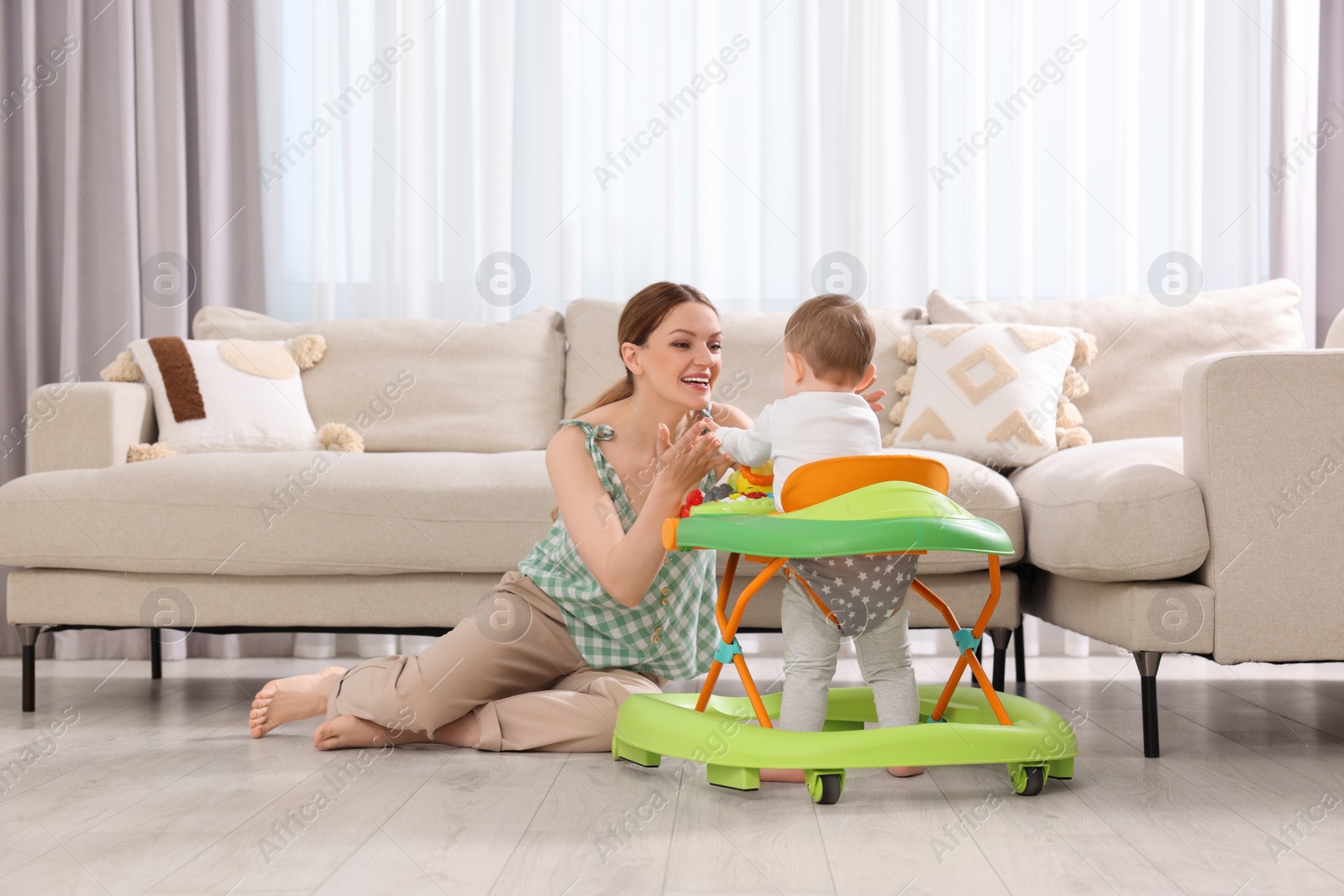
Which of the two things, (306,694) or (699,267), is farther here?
(699,267)

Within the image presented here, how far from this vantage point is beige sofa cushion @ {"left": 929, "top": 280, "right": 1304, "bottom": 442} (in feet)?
8.20

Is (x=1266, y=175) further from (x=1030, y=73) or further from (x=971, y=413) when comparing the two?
(x=971, y=413)

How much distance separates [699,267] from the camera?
3.21m

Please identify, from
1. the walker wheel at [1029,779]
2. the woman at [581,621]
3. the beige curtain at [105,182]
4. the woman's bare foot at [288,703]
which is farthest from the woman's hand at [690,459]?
the beige curtain at [105,182]

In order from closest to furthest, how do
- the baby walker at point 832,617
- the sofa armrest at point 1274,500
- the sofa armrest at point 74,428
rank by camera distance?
the baby walker at point 832,617 < the sofa armrest at point 1274,500 < the sofa armrest at point 74,428

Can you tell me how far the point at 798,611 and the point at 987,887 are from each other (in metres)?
0.48

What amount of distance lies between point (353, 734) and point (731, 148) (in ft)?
6.86

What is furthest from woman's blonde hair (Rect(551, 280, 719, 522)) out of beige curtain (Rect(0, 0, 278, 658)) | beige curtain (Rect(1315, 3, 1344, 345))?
beige curtain (Rect(1315, 3, 1344, 345))

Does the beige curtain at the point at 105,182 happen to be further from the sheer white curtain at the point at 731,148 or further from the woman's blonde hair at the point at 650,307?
the woman's blonde hair at the point at 650,307

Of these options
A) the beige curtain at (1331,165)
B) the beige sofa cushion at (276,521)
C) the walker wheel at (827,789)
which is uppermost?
the beige curtain at (1331,165)

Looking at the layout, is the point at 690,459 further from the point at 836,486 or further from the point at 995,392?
the point at 995,392

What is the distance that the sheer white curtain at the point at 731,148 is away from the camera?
3.15 metres

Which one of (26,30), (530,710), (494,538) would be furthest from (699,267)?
(26,30)

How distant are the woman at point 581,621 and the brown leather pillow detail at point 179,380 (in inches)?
34.4
